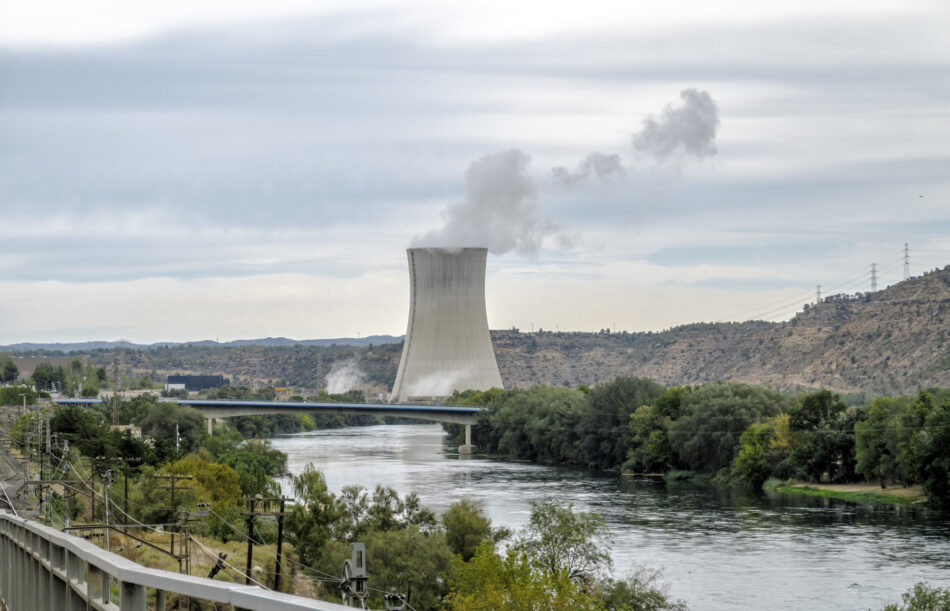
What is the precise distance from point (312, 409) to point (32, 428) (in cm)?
3166

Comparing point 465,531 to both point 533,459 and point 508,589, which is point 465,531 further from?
point 533,459

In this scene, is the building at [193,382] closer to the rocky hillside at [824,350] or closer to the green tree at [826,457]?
the rocky hillside at [824,350]

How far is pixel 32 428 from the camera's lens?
48.2 m

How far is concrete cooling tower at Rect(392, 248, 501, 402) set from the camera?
198ft

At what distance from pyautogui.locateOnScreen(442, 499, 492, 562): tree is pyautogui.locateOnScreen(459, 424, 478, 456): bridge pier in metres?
41.9

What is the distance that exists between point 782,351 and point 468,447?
5372 cm

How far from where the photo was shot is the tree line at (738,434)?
41562 mm

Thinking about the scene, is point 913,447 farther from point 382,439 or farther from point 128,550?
point 382,439

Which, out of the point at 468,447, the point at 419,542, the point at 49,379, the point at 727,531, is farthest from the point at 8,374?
the point at 419,542

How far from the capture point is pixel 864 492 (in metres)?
41.8

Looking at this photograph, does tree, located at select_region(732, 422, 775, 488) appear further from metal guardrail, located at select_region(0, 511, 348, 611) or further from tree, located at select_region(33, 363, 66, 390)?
tree, located at select_region(33, 363, 66, 390)

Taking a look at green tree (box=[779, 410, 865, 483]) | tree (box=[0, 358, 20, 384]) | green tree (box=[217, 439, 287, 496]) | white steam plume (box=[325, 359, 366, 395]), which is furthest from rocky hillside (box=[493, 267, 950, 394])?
tree (box=[0, 358, 20, 384])

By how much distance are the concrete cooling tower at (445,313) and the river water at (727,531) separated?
7.63 metres

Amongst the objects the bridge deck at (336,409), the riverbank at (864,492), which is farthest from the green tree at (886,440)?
the bridge deck at (336,409)
